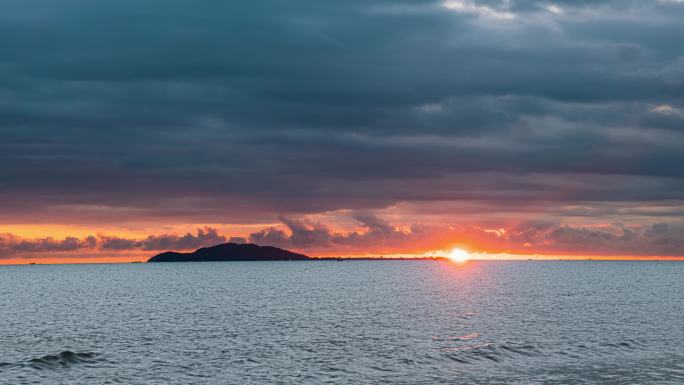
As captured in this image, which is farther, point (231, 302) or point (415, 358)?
point (231, 302)

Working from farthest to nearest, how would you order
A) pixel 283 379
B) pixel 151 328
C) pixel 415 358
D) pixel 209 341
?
1. pixel 151 328
2. pixel 209 341
3. pixel 415 358
4. pixel 283 379

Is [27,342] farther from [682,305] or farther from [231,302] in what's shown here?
[682,305]

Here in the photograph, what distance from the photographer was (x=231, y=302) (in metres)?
165

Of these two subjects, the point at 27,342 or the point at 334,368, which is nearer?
the point at 334,368

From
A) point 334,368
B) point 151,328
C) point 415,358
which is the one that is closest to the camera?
point 334,368

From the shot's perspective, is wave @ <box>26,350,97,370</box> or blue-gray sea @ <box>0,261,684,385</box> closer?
blue-gray sea @ <box>0,261,684,385</box>

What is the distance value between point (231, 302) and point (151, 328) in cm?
5881

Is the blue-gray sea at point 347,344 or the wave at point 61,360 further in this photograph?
the wave at point 61,360

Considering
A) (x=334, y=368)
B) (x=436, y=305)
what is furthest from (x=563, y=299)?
(x=334, y=368)

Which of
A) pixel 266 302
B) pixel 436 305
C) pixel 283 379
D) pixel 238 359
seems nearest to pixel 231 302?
pixel 266 302

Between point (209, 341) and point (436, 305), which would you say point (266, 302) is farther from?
point (209, 341)

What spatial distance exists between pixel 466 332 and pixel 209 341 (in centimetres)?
3523

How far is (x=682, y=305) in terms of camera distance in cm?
15175

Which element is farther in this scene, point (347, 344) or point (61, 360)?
point (347, 344)
